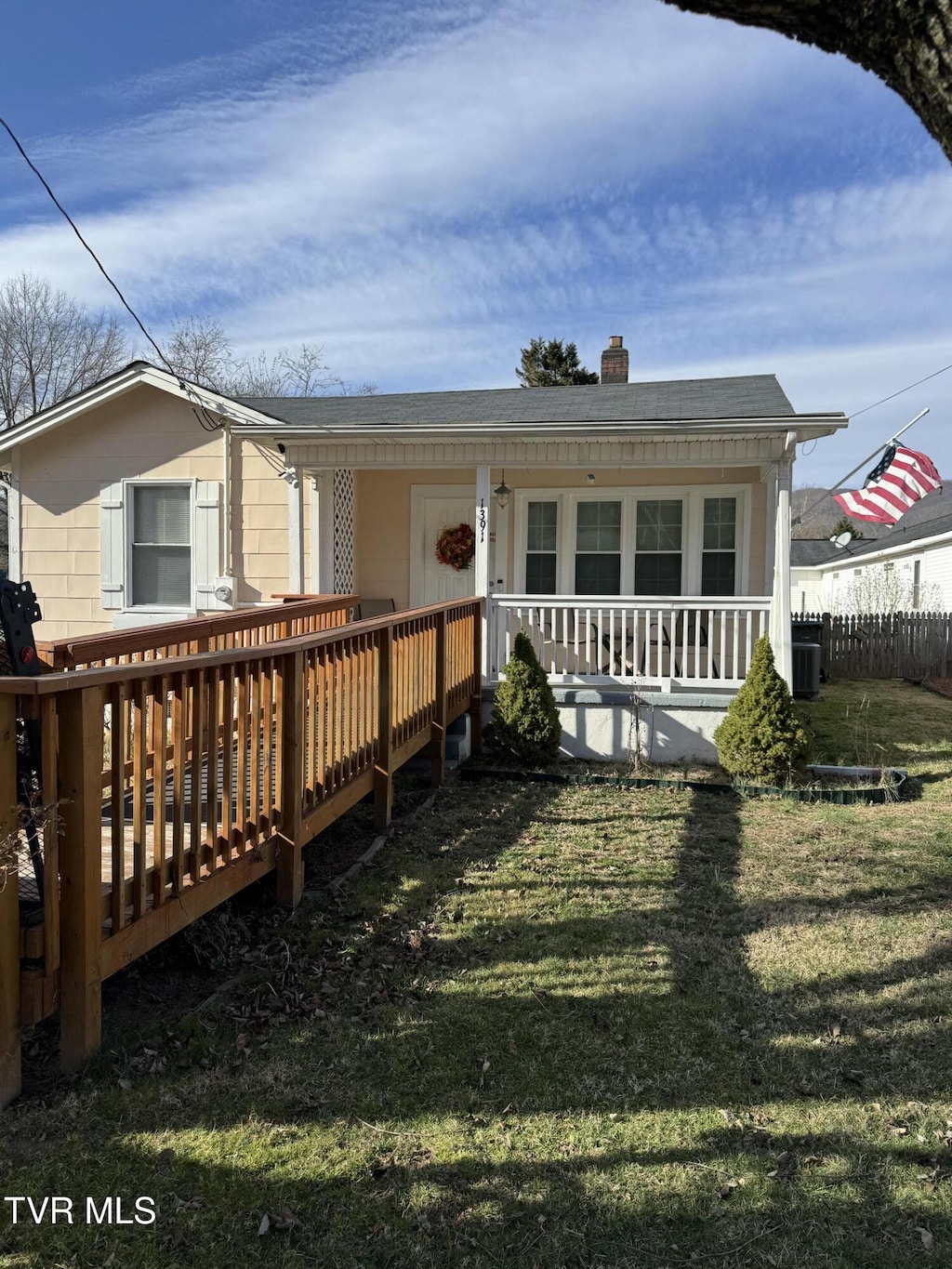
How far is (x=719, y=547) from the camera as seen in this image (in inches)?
385

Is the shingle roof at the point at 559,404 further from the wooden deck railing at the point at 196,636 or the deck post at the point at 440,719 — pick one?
the deck post at the point at 440,719

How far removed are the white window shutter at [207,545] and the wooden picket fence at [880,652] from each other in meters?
10.8

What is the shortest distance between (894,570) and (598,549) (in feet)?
56.0

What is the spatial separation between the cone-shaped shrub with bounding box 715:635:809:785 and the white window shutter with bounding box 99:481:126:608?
22.7 ft

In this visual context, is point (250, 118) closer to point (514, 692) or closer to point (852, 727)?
point (514, 692)

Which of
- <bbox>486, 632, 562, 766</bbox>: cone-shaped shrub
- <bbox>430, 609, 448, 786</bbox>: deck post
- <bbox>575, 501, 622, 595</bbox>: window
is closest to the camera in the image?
<bbox>430, 609, 448, 786</bbox>: deck post

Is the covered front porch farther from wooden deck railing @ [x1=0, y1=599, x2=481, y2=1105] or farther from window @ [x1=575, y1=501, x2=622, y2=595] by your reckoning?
wooden deck railing @ [x1=0, y1=599, x2=481, y2=1105]

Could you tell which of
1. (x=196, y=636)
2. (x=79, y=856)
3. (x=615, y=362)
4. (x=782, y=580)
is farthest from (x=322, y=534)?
(x=79, y=856)

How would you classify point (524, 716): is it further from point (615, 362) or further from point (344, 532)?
point (615, 362)

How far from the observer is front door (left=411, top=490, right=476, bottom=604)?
10.4 m

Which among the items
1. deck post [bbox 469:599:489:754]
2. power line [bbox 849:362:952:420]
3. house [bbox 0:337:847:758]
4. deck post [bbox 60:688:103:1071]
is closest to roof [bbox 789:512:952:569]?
house [bbox 0:337:847:758]

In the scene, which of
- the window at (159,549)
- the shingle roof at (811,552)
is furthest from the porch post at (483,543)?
the shingle roof at (811,552)

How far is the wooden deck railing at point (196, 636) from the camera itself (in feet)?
13.1

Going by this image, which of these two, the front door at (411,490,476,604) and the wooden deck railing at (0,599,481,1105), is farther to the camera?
the front door at (411,490,476,604)
